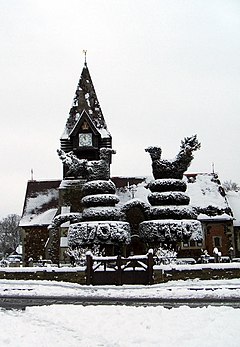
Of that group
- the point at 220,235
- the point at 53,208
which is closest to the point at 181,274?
the point at 220,235

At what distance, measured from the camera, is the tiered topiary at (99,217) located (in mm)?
25719

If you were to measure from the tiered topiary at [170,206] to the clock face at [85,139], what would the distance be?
48.5ft

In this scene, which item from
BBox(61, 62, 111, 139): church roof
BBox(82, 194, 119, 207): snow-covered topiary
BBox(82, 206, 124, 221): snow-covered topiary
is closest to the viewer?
BBox(82, 206, 124, 221): snow-covered topiary

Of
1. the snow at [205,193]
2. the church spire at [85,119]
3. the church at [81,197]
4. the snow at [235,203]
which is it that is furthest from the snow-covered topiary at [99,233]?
the snow at [235,203]

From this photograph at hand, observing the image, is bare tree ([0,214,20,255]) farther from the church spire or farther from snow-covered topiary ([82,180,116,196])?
snow-covered topiary ([82,180,116,196])

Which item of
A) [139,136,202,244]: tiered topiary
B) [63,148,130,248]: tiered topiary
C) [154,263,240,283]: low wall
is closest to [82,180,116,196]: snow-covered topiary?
[63,148,130,248]: tiered topiary

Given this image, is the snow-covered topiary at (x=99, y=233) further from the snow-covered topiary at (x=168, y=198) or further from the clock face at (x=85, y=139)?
the clock face at (x=85, y=139)

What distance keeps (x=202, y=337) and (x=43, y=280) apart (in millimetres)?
15691

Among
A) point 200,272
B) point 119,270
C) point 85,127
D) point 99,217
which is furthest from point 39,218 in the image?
point 200,272

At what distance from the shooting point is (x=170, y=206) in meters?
26.0

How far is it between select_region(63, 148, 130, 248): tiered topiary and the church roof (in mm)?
15207

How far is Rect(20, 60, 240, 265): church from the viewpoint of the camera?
3925 cm

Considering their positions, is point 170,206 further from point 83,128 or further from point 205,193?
point 83,128

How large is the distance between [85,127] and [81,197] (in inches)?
251
